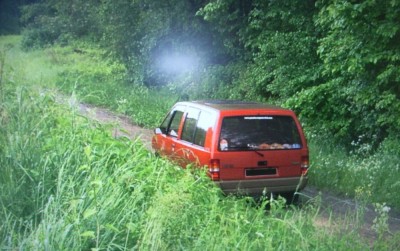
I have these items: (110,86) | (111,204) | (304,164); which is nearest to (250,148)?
(304,164)

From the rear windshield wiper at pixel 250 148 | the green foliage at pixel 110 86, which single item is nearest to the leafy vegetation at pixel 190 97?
the green foliage at pixel 110 86

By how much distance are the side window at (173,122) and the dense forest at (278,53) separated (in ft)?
14.3

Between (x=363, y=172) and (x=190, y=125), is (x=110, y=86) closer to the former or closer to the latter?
(x=363, y=172)

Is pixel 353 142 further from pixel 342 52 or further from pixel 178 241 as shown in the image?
pixel 178 241

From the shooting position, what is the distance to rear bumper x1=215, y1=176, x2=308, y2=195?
8.16 meters

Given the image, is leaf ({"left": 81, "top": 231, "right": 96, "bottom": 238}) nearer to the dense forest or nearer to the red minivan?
the red minivan

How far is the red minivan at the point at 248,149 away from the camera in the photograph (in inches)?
323

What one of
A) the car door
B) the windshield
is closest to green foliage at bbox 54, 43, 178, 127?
the car door

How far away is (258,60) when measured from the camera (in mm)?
18219

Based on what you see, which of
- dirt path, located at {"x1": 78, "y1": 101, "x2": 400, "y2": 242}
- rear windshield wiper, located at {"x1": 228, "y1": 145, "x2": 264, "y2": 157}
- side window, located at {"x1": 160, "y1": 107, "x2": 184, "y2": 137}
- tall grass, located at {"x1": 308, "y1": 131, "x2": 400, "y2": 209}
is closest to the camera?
dirt path, located at {"x1": 78, "y1": 101, "x2": 400, "y2": 242}

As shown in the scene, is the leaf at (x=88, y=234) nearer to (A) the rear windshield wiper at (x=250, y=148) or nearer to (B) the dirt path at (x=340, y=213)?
(B) the dirt path at (x=340, y=213)

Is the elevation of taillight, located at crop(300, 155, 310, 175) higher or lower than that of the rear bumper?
higher

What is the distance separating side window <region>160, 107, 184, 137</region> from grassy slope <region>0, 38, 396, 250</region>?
2.03m

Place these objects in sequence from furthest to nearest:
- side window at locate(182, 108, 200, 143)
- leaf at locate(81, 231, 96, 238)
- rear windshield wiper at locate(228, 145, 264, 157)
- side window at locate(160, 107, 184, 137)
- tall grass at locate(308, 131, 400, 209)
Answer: tall grass at locate(308, 131, 400, 209) < side window at locate(160, 107, 184, 137) < side window at locate(182, 108, 200, 143) < rear windshield wiper at locate(228, 145, 264, 157) < leaf at locate(81, 231, 96, 238)
